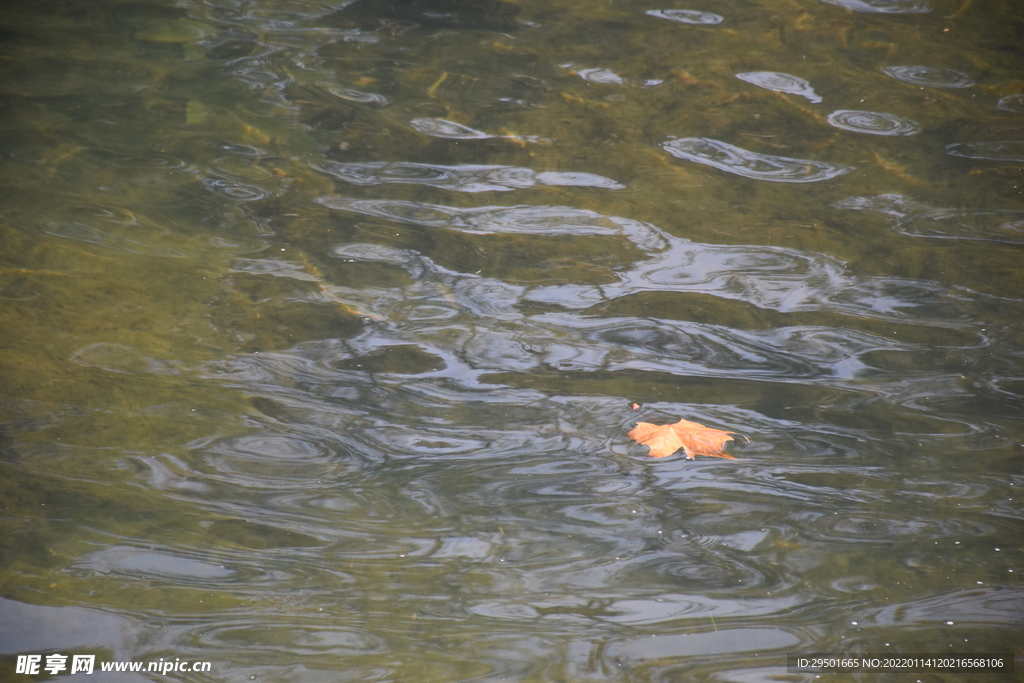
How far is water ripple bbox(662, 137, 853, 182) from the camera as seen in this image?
126 inches

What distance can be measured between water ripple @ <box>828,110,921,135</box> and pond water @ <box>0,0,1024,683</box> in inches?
0.7

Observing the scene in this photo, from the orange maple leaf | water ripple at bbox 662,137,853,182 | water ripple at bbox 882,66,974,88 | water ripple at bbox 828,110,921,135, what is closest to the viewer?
the orange maple leaf

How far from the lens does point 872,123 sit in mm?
3369

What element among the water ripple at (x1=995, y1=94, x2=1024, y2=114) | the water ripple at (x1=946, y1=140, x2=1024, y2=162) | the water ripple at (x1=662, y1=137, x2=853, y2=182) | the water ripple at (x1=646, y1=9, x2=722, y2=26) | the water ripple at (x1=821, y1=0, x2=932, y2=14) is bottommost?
the water ripple at (x1=662, y1=137, x2=853, y2=182)

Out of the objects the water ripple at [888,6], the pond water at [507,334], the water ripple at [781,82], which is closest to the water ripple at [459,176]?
the pond water at [507,334]

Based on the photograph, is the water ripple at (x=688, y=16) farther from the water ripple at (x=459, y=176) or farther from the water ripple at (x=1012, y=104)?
the water ripple at (x=1012, y=104)

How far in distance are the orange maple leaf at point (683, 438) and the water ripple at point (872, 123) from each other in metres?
1.86

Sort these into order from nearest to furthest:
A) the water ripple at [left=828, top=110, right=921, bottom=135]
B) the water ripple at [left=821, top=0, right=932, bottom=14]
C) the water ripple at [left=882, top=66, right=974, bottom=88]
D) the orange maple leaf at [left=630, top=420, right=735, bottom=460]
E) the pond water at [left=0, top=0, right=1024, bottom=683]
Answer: the pond water at [left=0, top=0, right=1024, bottom=683]
the orange maple leaf at [left=630, top=420, right=735, bottom=460]
the water ripple at [left=828, top=110, right=921, bottom=135]
the water ripple at [left=882, top=66, right=974, bottom=88]
the water ripple at [left=821, top=0, right=932, bottom=14]

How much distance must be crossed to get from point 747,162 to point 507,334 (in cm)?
143

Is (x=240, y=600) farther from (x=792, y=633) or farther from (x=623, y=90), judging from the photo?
(x=623, y=90)

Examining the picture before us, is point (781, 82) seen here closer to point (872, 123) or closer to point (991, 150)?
point (872, 123)

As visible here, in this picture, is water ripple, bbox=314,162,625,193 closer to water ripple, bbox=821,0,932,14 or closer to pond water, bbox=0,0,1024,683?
pond water, bbox=0,0,1024,683

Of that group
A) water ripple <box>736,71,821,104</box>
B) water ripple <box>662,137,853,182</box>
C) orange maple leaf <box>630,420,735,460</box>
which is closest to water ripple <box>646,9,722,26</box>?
water ripple <box>736,71,821,104</box>

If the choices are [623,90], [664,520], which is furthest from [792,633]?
[623,90]
